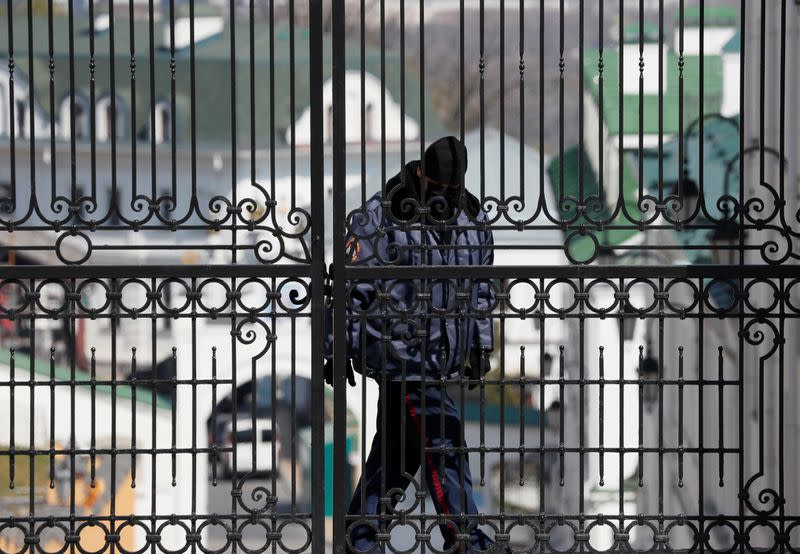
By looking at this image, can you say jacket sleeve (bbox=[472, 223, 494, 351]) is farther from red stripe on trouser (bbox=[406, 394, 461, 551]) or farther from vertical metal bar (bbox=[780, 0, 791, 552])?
vertical metal bar (bbox=[780, 0, 791, 552])

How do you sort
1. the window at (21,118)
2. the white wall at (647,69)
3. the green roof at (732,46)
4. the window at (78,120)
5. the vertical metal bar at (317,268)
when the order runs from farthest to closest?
the window at (78,120) < the white wall at (647,69) < the green roof at (732,46) < the window at (21,118) < the vertical metal bar at (317,268)

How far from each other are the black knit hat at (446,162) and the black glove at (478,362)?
0.71 metres

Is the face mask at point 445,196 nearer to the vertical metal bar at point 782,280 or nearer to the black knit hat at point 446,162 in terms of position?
the black knit hat at point 446,162

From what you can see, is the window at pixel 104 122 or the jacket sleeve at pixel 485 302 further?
the window at pixel 104 122

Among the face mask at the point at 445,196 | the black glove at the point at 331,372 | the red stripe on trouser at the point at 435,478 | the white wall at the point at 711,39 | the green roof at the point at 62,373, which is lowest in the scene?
the green roof at the point at 62,373

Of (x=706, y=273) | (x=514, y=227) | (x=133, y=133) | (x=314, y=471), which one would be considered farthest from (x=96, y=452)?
(x=706, y=273)

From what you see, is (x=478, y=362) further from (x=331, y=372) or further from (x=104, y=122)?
(x=104, y=122)

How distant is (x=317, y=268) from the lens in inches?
207

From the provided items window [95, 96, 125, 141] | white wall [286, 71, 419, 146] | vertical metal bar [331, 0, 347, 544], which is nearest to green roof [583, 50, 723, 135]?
white wall [286, 71, 419, 146]

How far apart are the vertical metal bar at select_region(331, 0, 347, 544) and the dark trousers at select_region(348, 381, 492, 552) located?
0.35ft

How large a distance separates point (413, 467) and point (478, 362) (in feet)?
1.73

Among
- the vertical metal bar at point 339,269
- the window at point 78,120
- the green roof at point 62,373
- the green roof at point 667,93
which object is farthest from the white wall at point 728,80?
the vertical metal bar at point 339,269

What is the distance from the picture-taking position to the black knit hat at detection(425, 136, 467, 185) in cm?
531

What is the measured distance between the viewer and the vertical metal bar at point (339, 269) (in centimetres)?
523
